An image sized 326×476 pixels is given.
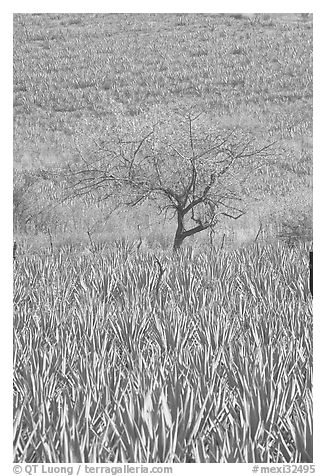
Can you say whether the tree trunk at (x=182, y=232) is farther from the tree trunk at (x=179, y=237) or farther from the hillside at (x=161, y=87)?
the hillside at (x=161, y=87)

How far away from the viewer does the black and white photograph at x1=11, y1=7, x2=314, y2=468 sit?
76.6 inches

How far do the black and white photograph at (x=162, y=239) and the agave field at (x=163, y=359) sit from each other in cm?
1

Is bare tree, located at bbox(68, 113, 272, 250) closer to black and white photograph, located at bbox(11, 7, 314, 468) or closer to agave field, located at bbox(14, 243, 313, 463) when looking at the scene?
black and white photograph, located at bbox(11, 7, 314, 468)

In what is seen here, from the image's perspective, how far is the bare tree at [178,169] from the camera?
4.13 meters

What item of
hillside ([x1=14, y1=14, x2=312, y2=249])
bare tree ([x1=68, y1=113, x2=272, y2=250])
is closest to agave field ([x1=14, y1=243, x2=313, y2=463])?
bare tree ([x1=68, y1=113, x2=272, y2=250])

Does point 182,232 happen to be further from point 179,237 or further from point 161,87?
point 161,87

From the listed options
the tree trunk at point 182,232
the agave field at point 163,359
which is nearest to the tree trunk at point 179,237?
the tree trunk at point 182,232

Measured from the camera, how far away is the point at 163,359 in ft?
8.08

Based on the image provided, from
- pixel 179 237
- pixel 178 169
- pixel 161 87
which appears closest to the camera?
pixel 179 237

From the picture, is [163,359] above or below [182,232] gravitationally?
Result: below

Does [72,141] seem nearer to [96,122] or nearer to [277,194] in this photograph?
[96,122]

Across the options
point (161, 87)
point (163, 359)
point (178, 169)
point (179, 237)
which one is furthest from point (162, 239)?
point (163, 359)

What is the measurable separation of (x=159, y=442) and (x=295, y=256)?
2.02 metres

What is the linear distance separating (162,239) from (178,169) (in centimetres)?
53
